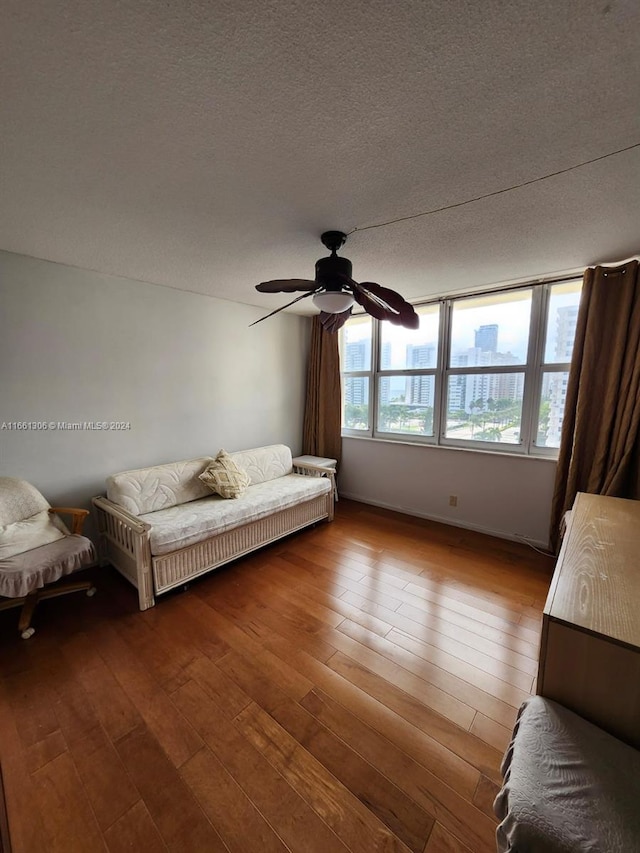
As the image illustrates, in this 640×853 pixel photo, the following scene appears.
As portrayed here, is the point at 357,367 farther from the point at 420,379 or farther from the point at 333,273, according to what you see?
the point at 333,273

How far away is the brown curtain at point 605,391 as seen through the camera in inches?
95.7

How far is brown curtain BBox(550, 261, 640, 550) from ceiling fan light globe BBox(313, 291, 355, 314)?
80.4 inches

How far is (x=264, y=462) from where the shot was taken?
3.60 meters

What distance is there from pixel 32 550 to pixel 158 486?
0.89 m

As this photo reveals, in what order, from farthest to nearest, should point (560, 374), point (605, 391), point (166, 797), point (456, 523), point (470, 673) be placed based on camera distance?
point (456, 523) < point (560, 374) < point (605, 391) < point (470, 673) < point (166, 797)

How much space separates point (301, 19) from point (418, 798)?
8.14 ft

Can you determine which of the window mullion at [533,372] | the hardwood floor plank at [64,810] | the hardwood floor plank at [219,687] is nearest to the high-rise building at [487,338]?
the window mullion at [533,372]

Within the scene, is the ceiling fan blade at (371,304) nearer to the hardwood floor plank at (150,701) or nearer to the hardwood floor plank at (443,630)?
the hardwood floor plank at (443,630)

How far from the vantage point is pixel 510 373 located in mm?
3158

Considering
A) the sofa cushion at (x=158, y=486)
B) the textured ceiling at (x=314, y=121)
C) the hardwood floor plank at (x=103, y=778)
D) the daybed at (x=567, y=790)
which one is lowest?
the hardwood floor plank at (x=103, y=778)

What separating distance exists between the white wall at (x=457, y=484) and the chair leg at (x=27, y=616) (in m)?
3.20

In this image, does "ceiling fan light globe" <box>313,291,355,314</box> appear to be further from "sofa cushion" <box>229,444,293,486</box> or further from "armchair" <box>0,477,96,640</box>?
"armchair" <box>0,477,96,640</box>

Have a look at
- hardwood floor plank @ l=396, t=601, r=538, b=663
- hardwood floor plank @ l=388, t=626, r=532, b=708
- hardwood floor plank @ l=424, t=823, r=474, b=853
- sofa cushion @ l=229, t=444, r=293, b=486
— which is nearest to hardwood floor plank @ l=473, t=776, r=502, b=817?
hardwood floor plank @ l=424, t=823, r=474, b=853

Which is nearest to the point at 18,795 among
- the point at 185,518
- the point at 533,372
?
the point at 185,518
